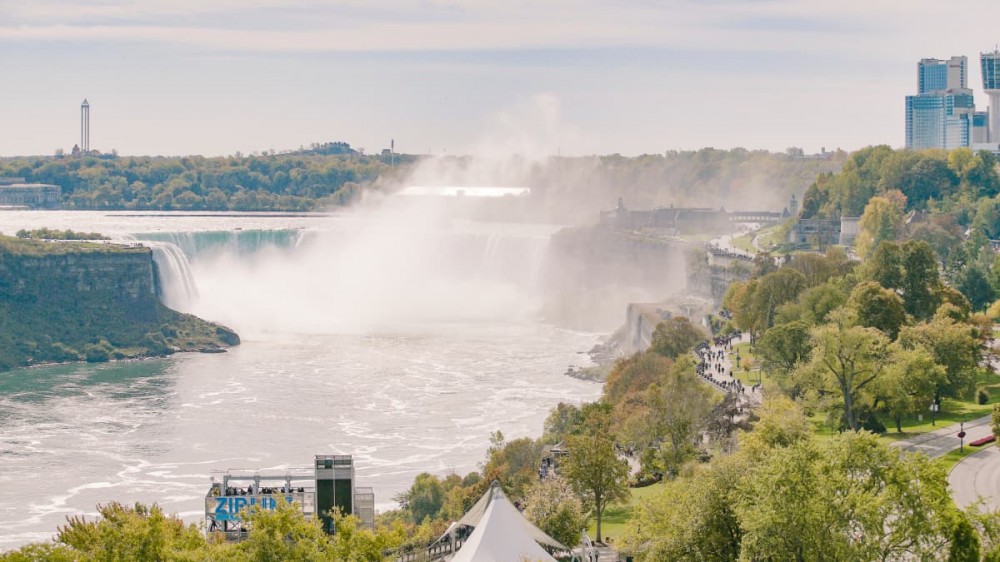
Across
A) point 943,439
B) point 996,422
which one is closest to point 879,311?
point 943,439

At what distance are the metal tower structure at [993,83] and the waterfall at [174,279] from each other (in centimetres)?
7778

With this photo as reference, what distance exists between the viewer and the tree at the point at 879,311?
53.8 m

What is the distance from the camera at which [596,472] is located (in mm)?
39656

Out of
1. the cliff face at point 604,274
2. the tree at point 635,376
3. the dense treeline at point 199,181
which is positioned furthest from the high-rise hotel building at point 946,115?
the tree at point 635,376

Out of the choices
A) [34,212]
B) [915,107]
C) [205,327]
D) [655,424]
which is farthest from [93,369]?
[915,107]

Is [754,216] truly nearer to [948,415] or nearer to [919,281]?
[919,281]

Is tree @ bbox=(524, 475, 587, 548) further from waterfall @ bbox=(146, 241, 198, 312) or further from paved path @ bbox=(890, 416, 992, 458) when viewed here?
waterfall @ bbox=(146, 241, 198, 312)

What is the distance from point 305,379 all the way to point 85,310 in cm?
2428

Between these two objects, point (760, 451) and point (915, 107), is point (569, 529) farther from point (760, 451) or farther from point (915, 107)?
point (915, 107)

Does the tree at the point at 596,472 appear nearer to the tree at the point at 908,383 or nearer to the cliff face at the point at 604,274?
the tree at the point at 908,383

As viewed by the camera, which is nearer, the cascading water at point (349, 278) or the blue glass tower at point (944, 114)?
the cascading water at point (349, 278)

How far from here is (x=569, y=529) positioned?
125 ft

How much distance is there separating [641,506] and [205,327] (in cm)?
5864

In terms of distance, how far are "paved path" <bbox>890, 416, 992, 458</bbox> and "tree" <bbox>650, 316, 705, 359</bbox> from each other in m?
19.2
